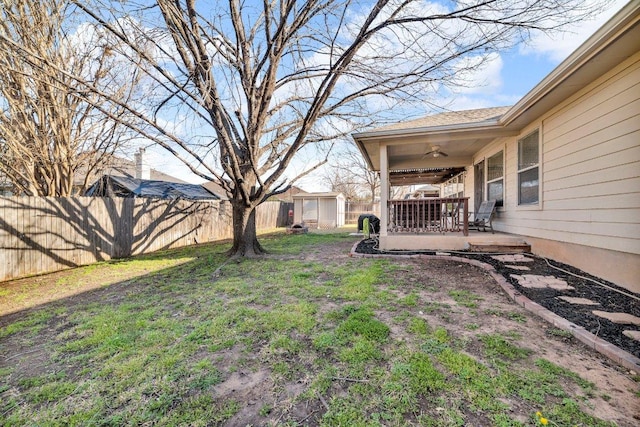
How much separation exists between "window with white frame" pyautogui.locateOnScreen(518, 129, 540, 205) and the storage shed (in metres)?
13.4

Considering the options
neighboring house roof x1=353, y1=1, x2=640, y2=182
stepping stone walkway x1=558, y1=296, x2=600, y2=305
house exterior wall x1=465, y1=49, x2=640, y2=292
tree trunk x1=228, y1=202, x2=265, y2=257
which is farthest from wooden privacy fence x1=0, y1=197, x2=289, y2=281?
house exterior wall x1=465, y1=49, x2=640, y2=292

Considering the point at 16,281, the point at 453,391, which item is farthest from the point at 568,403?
the point at 16,281

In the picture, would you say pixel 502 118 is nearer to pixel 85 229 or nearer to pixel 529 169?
pixel 529 169

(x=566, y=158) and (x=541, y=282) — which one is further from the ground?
(x=566, y=158)

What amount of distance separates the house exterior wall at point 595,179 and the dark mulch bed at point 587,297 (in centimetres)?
23

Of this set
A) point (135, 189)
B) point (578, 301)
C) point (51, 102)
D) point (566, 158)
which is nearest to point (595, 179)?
point (566, 158)

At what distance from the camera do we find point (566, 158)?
438cm

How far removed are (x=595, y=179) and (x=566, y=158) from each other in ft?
2.51

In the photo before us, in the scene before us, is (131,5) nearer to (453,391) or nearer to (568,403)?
(453,391)

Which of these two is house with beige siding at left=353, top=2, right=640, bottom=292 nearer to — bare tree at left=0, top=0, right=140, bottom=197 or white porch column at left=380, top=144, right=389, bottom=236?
white porch column at left=380, top=144, right=389, bottom=236

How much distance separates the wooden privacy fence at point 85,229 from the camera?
5.27m

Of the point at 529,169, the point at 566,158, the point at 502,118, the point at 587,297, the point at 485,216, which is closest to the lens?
the point at 587,297

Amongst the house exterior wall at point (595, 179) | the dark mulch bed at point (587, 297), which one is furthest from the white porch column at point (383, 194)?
the house exterior wall at point (595, 179)

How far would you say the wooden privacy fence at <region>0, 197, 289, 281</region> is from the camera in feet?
17.3
